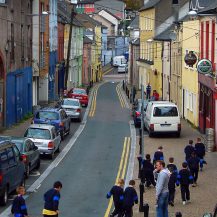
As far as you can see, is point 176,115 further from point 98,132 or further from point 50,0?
point 50,0

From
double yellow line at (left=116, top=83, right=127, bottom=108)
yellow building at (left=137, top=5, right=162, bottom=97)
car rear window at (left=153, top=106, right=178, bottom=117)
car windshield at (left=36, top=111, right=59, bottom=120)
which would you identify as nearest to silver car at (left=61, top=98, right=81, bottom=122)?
car windshield at (left=36, top=111, right=59, bottom=120)

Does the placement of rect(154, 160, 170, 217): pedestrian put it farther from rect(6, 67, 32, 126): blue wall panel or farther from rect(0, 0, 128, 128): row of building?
rect(6, 67, 32, 126): blue wall panel

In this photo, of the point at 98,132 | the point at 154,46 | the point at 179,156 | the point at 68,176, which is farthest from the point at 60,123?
the point at 154,46

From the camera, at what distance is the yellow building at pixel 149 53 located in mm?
68812

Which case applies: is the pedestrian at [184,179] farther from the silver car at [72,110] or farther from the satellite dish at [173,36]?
the satellite dish at [173,36]

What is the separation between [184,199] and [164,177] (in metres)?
3.91

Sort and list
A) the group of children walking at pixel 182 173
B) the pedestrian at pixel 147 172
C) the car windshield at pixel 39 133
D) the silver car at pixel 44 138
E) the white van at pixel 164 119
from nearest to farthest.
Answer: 1. the group of children walking at pixel 182 173
2. the pedestrian at pixel 147 172
3. the silver car at pixel 44 138
4. the car windshield at pixel 39 133
5. the white van at pixel 164 119

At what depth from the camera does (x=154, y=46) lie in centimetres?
7056

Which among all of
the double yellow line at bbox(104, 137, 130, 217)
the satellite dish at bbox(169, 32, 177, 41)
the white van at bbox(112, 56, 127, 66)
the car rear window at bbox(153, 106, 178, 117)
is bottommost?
the double yellow line at bbox(104, 137, 130, 217)

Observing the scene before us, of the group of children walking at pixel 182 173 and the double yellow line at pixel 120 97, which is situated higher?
the group of children walking at pixel 182 173

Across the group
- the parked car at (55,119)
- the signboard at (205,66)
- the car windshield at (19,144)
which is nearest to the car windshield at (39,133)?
the car windshield at (19,144)

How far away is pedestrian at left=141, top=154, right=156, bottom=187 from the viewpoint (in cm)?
2433

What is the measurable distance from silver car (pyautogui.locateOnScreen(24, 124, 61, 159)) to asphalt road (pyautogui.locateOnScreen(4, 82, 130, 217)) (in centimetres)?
82

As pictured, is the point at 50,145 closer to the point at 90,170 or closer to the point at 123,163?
the point at 90,170
